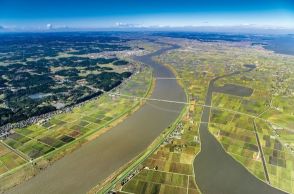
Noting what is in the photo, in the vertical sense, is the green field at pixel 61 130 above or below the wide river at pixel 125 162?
above

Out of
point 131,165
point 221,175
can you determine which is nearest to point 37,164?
point 131,165

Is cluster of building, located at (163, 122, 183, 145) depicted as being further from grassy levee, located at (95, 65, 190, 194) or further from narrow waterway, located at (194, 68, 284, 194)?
narrow waterway, located at (194, 68, 284, 194)

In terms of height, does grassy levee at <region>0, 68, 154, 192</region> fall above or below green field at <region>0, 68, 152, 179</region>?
below

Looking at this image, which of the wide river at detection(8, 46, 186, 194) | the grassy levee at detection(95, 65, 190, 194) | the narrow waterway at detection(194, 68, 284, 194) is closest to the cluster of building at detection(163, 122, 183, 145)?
the grassy levee at detection(95, 65, 190, 194)

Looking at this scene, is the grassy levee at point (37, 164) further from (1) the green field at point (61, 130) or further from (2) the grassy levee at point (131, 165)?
(2) the grassy levee at point (131, 165)

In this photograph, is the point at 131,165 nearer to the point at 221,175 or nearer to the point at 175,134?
the point at 175,134

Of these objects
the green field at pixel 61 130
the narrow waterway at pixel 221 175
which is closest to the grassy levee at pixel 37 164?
the green field at pixel 61 130
